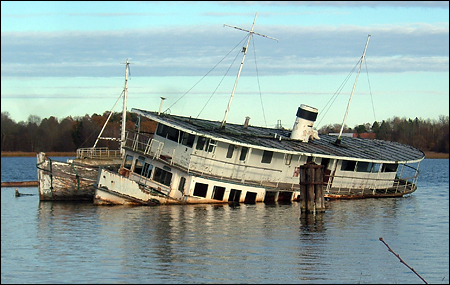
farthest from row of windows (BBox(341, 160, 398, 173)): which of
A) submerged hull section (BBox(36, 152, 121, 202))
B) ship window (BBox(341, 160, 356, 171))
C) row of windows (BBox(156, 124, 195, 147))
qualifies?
submerged hull section (BBox(36, 152, 121, 202))

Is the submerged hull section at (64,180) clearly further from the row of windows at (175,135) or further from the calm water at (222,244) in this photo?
the row of windows at (175,135)

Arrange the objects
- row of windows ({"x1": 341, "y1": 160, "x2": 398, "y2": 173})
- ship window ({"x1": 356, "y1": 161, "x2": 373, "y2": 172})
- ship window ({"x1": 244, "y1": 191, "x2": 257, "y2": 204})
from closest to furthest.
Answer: ship window ({"x1": 244, "y1": 191, "x2": 257, "y2": 204})
row of windows ({"x1": 341, "y1": 160, "x2": 398, "y2": 173})
ship window ({"x1": 356, "y1": 161, "x2": 373, "y2": 172})

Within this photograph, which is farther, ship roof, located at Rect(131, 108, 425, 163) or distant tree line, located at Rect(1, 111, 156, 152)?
distant tree line, located at Rect(1, 111, 156, 152)

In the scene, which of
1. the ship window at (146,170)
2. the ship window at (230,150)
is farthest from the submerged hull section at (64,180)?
the ship window at (230,150)

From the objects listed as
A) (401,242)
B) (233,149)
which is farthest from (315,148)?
(401,242)

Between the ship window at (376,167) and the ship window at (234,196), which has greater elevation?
the ship window at (376,167)

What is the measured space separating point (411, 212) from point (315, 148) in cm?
770

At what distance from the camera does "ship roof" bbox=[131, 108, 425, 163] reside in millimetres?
35894

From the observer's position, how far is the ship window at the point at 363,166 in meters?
41.4

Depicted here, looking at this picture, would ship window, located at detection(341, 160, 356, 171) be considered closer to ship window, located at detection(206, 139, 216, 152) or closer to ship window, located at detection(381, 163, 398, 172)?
ship window, located at detection(381, 163, 398, 172)

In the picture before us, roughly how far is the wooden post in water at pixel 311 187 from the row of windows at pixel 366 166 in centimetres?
964

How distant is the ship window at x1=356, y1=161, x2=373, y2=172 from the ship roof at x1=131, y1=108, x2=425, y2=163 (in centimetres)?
61

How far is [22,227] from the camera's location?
2914cm

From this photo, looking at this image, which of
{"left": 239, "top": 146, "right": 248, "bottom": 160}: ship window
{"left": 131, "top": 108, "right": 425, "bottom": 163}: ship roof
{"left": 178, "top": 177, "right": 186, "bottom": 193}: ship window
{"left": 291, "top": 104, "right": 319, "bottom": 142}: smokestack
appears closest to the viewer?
{"left": 178, "top": 177, "right": 186, "bottom": 193}: ship window
